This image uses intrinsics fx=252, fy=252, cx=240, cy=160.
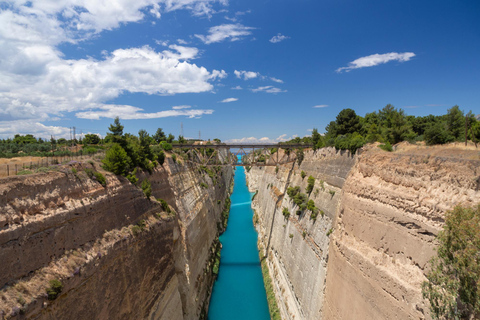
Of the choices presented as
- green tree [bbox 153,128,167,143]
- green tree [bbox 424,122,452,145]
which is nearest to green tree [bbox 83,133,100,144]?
green tree [bbox 153,128,167,143]

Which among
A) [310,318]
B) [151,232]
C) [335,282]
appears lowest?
[310,318]

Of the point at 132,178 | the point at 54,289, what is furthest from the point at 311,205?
the point at 54,289

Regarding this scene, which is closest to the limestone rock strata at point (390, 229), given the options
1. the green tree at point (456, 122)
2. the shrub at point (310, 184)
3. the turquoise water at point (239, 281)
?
the shrub at point (310, 184)

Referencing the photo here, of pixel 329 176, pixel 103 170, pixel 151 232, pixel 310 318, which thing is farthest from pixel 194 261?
pixel 329 176

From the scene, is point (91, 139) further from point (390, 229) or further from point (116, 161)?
point (390, 229)

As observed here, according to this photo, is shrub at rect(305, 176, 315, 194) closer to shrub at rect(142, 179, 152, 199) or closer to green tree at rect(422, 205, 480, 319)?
green tree at rect(422, 205, 480, 319)

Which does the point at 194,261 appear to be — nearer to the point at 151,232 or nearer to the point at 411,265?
the point at 151,232
